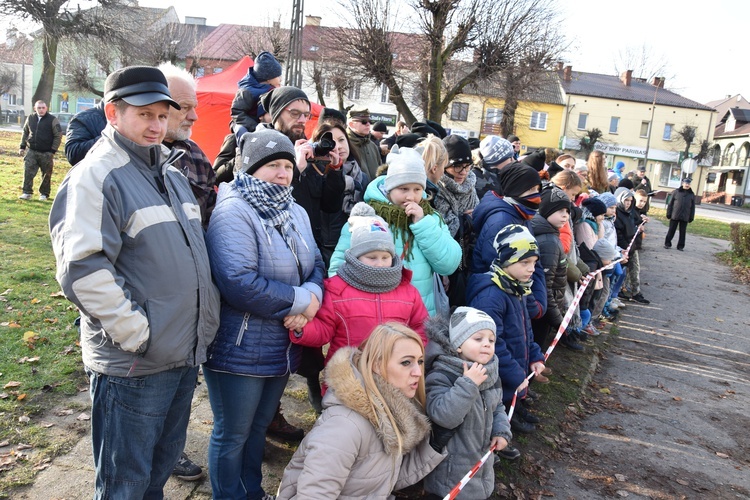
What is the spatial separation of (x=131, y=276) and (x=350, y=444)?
1192 millimetres

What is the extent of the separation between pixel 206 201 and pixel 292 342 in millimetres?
1006

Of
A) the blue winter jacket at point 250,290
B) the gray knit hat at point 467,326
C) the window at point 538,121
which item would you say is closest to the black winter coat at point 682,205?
the gray knit hat at point 467,326

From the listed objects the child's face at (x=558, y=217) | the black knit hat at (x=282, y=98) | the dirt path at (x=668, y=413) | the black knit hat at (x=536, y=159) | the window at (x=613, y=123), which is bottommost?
the dirt path at (x=668, y=413)

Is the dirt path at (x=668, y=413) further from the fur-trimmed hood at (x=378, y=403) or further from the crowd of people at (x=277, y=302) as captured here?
the fur-trimmed hood at (x=378, y=403)

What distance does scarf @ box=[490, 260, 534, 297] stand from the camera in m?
3.66

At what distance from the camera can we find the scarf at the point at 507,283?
144 inches

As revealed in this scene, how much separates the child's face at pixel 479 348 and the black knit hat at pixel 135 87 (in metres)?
2.00

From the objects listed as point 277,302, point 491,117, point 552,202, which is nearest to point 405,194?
point 277,302

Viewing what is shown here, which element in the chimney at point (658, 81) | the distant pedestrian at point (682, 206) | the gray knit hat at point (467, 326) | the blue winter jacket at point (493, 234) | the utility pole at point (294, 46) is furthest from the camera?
the chimney at point (658, 81)

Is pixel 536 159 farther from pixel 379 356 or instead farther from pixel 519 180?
pixel 379 356

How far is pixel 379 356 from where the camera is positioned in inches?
102

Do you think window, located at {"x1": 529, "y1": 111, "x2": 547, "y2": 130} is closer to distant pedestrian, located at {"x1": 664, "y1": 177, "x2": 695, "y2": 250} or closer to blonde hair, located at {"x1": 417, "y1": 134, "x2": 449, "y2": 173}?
distant pedestrian, located at {"x1": 664, "y1": 177, "x2": 695, "y2": 250}

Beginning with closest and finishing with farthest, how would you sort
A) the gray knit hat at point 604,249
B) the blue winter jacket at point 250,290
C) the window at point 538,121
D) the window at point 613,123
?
the blue winter jacket at point 250,290 → the gray knit hat at point 604,249 → the window at point 538,121 → the window at point 613,123

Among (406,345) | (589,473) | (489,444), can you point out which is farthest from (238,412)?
(589,473)
